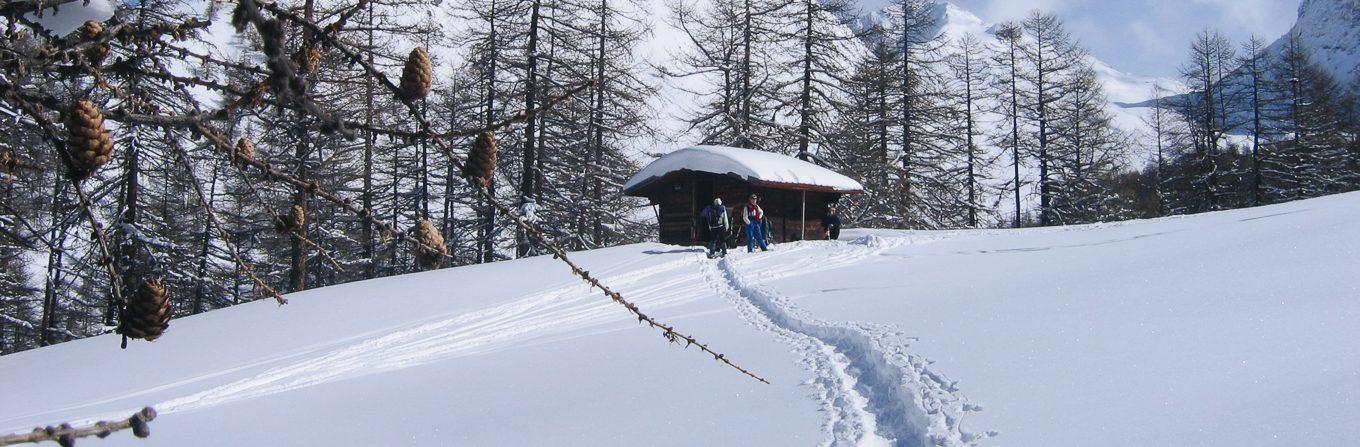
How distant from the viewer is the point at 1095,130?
96.5 ft

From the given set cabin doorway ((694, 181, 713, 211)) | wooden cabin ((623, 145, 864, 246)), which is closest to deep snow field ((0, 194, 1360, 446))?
wooden cabin ((623, 145, 864, 246))

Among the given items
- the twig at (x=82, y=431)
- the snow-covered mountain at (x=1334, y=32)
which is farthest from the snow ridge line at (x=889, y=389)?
the snow-covered mountain at (x=1334, y=32)

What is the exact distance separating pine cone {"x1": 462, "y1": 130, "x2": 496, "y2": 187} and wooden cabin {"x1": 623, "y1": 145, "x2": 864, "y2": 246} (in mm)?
16534

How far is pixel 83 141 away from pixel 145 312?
292mm

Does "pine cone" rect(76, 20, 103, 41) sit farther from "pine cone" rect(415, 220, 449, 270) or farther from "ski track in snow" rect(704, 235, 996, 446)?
"ski track in snow" rect(704, 235, 996, 446)

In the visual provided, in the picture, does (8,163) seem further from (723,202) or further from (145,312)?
(723,202)

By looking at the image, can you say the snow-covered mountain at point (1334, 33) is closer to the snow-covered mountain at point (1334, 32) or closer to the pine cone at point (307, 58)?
the snow-covered mountain at point (1334, 32)

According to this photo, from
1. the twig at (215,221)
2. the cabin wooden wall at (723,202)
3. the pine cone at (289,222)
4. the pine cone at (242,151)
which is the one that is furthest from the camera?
the cabin wooden wall at (723,202)

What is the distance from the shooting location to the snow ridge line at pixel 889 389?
3.71 m

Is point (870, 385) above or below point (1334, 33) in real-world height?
below

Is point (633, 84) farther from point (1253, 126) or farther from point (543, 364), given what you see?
point (1253, 126)

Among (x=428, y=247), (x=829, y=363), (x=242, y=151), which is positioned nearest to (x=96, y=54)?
(x=242, y=151)

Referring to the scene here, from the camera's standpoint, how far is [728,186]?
19.0 metres

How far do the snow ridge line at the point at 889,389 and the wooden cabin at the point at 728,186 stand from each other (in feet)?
37.4
